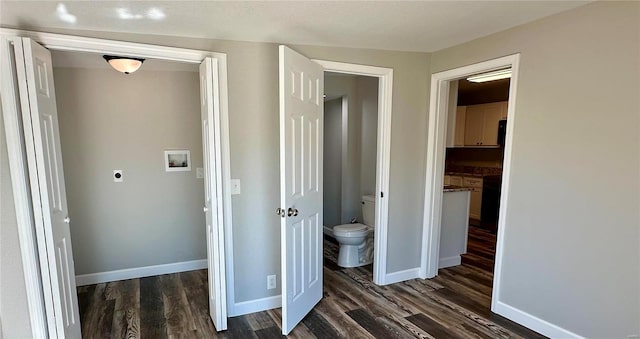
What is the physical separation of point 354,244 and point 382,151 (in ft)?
3.99

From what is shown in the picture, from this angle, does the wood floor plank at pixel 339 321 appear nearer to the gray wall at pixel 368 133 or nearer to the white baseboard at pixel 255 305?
the white baseboard at pixel 255 305

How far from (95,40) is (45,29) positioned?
0.85 feet

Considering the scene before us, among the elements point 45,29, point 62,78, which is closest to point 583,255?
point 45,29

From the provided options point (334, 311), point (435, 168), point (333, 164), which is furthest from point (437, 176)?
point (333, 164)

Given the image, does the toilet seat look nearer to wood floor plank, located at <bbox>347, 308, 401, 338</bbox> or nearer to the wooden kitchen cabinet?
wood floor plank, located at <bbox>347, 308, 401, 338</bbox>

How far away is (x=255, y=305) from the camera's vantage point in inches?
105

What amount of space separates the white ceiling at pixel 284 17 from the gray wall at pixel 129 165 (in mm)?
1185

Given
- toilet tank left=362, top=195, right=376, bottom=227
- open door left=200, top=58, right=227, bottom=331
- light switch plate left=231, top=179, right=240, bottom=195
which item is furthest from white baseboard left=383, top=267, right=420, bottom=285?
light switch plate left=231, top=179, right=240, bottom=195

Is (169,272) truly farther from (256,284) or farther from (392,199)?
(392,199)

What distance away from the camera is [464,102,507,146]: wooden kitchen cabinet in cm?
529

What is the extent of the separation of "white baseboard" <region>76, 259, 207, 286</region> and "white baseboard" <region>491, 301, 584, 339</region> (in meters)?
2.96

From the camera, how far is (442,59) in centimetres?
291

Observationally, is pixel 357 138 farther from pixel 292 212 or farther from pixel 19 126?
pixel 19 126

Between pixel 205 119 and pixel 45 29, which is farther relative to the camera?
pixel 205 119
